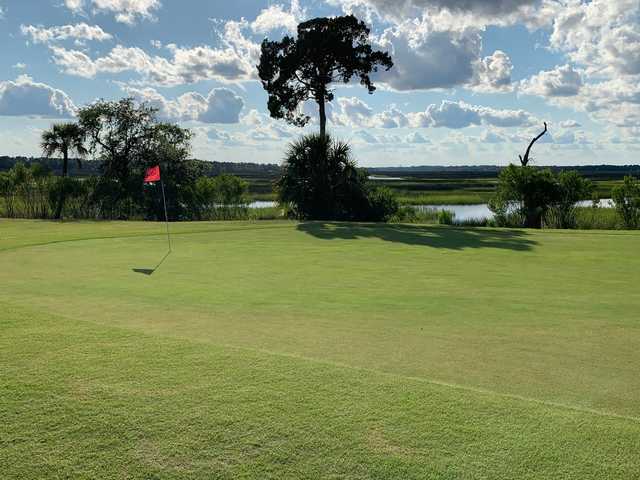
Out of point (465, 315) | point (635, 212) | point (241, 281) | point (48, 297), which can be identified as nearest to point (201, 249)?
point (241, 281)

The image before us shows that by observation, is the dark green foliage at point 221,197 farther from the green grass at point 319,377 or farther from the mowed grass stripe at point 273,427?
the mowed grass stripe at point 273,427

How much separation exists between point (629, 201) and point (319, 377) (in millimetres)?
26565

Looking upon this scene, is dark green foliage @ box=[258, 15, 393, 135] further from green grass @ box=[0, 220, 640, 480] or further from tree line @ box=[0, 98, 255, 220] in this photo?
green grass @ box=[0, 220, 640, 480]

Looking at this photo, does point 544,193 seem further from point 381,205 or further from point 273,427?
point 273,427

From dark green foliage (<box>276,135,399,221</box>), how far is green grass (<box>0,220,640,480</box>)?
62.0ft

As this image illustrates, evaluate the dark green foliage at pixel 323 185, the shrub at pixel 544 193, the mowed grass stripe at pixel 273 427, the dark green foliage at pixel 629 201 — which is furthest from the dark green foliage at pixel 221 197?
the mowed grass stripe at pixel 273 427

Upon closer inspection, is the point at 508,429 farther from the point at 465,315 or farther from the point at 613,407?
the point at 465,315

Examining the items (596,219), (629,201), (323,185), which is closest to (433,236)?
(323,185)

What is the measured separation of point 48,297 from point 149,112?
32.3 metres

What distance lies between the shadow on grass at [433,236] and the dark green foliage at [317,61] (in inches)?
509

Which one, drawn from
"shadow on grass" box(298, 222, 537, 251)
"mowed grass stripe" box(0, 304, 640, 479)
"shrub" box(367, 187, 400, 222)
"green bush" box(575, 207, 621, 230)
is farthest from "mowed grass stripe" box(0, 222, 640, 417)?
"shrub" box(367, 187, 400, 222)

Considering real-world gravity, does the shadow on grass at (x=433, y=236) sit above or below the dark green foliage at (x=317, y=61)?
below

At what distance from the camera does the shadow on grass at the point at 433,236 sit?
14972 mm

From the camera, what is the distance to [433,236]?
1705 centimetres
